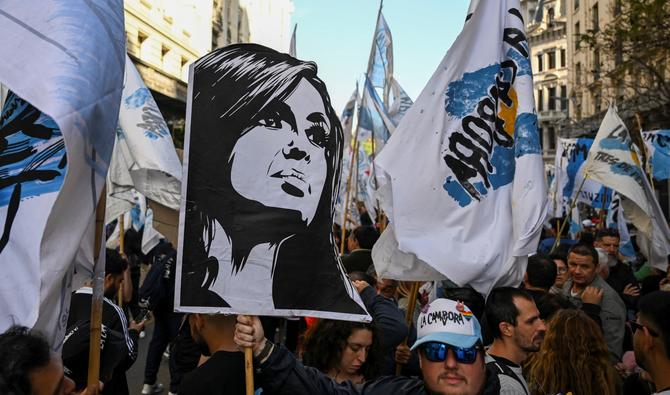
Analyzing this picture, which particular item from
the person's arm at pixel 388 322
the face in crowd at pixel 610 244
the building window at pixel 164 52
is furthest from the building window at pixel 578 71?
the person's arm at pixel 388 322

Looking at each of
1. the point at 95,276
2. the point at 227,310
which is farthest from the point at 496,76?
the point at 95,276

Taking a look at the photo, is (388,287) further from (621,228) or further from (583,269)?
(621,228)

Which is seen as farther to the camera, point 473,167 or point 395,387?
point 473,167

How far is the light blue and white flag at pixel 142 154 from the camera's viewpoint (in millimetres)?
5383

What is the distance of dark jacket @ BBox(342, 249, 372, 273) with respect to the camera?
22.4 ft

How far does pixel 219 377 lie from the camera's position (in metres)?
2.91

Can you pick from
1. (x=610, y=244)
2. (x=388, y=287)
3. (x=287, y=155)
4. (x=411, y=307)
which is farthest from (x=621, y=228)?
(x=287, y=155)

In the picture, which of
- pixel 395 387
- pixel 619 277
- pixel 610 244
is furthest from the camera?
pixel 610 244

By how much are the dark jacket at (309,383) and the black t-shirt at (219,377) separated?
0.10 m

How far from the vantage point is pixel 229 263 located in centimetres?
278

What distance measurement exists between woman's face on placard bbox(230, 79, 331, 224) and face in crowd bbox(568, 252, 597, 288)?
345 cm

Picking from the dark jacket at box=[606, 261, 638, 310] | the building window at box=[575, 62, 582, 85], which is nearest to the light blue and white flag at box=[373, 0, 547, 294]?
the dark jacket at box=[606, 261, 638, 310]

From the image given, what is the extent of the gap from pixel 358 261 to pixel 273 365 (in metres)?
4.14

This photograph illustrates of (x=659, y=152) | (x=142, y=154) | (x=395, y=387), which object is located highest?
(x=659, y=152)
